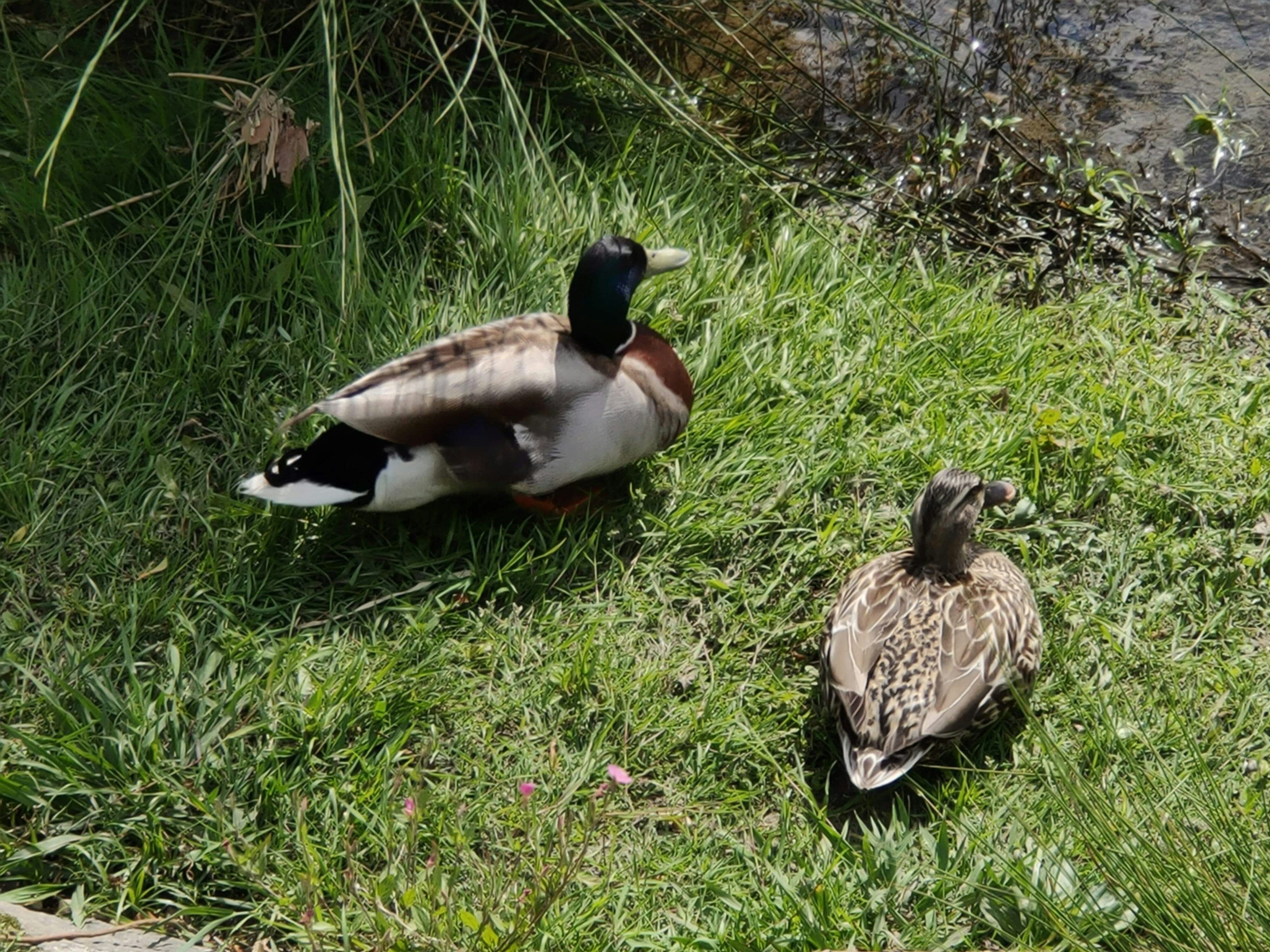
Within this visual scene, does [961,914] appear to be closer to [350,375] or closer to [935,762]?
[935,762]

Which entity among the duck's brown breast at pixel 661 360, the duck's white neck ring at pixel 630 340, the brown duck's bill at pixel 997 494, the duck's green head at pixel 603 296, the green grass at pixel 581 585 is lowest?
the green grass at pixel 581 585

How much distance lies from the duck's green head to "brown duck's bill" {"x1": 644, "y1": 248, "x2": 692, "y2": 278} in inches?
5.7

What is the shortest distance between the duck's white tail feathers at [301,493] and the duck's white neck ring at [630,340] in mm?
772

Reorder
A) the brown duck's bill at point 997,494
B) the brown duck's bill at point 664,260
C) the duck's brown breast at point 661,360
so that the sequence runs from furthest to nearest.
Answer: the brown duck's bill at point 664,260 → the duck's brown breast at point 661,360 → the brown duck's bill at point 997,494

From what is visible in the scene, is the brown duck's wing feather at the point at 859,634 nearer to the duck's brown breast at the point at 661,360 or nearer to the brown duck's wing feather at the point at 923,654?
the brown duck's wing feather at the point at 923,654

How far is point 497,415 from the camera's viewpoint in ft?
11.0

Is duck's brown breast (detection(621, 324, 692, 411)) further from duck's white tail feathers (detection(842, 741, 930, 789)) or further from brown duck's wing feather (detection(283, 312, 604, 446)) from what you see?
duck's white tail feathers (detection(842, 741, 930, 789))

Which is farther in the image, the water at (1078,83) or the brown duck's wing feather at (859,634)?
the water at (1078,83)


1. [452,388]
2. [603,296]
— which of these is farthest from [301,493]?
[603,296]

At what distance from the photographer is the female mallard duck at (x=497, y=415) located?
3289mm

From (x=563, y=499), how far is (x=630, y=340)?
0.47 metres

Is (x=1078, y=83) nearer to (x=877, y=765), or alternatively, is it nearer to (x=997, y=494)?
(x=997, y=494)

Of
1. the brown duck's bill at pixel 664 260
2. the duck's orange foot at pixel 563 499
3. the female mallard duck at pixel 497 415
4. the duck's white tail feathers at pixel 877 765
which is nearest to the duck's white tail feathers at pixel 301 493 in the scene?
the female mallard duck at pixel 497 415

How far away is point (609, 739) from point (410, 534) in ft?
2.62
